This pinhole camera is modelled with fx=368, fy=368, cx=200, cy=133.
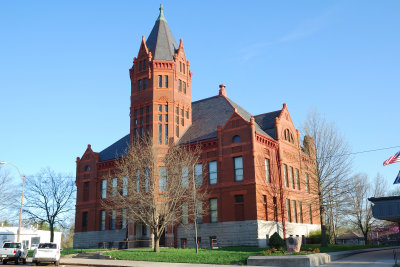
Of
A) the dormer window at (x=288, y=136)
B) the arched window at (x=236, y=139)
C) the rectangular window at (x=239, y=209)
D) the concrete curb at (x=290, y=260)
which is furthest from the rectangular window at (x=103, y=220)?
the concrete curb at (x=290, y=260)

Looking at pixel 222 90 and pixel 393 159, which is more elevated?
pixel 222 90

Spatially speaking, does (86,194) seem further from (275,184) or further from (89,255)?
(275,184)

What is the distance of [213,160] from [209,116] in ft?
24.0

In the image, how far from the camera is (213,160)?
133ft

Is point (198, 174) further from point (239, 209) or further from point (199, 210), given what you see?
point (239, 209)

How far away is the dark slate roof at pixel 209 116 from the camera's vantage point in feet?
141

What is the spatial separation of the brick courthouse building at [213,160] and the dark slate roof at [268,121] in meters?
0.13

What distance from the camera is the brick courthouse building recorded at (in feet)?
124

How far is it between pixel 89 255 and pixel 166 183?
950 centimetres

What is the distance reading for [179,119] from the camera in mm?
45562

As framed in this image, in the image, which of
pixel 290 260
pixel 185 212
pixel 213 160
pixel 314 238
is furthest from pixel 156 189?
pixel 314 238

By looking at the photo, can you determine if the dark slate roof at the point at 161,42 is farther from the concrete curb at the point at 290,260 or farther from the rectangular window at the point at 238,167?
the concrete curb at the point at 290,260

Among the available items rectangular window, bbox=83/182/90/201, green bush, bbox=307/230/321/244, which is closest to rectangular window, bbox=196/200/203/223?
green bush, bbox=307/230/321/244

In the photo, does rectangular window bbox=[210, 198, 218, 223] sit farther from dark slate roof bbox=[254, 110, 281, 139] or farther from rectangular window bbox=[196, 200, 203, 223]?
dark slate roof bbox=[254, 110, 281, 139]
